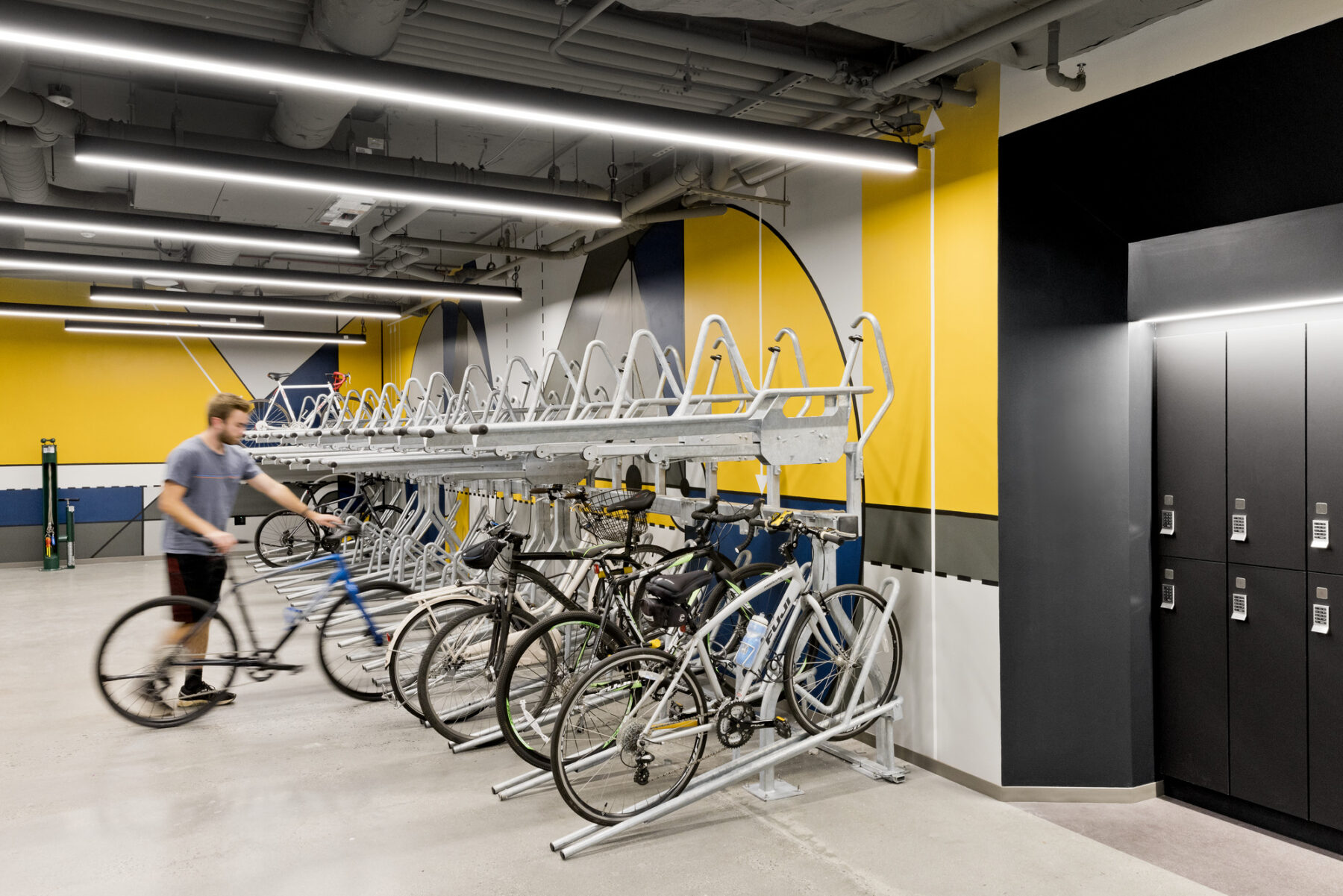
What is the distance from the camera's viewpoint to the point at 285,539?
1084 centimetres

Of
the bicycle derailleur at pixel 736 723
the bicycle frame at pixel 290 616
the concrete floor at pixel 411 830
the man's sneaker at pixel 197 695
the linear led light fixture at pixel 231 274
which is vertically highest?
the linear led light fixture at pixel 231 274

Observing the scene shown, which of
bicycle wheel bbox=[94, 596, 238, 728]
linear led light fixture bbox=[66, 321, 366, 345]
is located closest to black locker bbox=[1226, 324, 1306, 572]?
bicycle wheel bbox=[94, 596, 238, 728]

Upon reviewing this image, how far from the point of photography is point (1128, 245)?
3.88 metres

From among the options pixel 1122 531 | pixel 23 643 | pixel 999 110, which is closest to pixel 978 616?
pixel 1122 531

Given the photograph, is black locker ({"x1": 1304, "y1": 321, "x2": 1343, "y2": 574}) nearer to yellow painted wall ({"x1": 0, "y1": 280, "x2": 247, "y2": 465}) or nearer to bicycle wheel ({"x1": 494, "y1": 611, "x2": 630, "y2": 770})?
bicycle wheel ({"x1": 494, "y1": 611, "x2": 630, "y2": 770})

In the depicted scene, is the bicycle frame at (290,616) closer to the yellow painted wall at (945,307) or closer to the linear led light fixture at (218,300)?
the yellow painted wall at (945,307)

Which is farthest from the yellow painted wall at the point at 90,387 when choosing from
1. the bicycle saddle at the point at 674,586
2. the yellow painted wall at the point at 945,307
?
the yellow painted wall at the point at 945,307

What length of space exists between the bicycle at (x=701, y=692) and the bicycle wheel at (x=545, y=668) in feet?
0.67

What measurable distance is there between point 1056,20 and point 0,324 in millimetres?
12772

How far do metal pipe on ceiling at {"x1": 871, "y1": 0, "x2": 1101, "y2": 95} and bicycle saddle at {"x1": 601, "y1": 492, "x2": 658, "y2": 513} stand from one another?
7.02 feet

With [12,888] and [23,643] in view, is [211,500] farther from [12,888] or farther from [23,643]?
[23,643]

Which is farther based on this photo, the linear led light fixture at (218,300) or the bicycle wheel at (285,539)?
the bicycle wheel at (285,539)

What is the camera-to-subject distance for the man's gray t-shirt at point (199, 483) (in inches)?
175

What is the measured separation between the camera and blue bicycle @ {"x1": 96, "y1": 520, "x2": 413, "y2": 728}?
4230 millimetres
